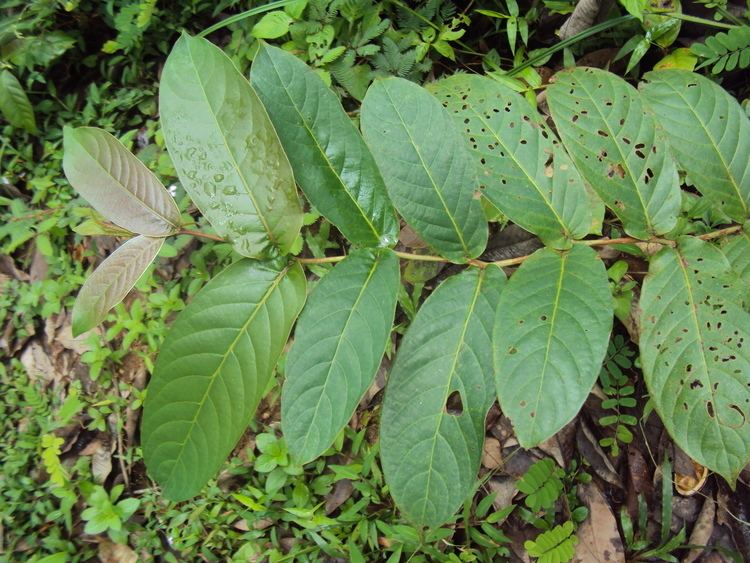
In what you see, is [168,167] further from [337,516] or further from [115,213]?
[337,516]

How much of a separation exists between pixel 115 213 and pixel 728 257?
1.38 meters

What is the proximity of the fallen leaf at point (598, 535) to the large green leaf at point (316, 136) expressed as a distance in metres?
1.47

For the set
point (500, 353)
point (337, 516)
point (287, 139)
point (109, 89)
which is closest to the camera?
point (500, 353)

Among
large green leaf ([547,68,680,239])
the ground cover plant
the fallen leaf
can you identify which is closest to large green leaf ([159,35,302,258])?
the ground cover plant

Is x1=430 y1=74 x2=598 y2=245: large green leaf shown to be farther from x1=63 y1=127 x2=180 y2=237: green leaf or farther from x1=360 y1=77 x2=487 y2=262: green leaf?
x1=63 y1=127 x2=180 y2=237: green leaf

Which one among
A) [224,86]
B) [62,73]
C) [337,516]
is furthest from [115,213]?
[62,73]

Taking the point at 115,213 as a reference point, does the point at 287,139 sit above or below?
above

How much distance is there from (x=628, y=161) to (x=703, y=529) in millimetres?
1460

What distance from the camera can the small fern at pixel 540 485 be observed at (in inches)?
72.9

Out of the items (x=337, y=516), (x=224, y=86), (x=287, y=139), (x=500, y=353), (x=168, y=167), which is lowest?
(x=337, y=516)

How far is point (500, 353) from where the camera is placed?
1.05 metres

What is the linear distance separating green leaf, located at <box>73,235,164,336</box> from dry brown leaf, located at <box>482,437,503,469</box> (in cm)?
142

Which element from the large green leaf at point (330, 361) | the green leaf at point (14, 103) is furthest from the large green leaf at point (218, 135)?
the green leaf at point (14, 103)

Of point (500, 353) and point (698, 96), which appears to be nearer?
point (500, 353)
